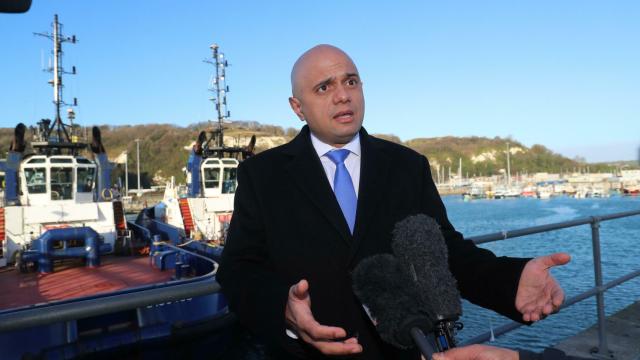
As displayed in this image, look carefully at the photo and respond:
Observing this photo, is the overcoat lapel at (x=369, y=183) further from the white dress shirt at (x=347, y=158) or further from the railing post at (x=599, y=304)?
the railing post at (x=599, y=304)

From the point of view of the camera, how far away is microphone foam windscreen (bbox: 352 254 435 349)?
1.23 m

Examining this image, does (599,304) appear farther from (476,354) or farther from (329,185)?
(476,354)

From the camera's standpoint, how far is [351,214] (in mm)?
1704

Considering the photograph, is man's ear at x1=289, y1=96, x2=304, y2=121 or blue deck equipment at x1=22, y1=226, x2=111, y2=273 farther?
blue deck equipment at x1=22, y1=226, x2=111, y2=273

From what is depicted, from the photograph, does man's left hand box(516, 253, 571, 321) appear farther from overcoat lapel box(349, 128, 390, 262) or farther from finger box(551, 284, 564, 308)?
overcoat lapel box(349, 128, 390, 262)

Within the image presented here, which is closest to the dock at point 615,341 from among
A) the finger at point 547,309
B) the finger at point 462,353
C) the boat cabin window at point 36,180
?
the finger at point 547,309

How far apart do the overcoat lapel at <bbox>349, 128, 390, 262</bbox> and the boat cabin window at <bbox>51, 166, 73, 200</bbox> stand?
46.4 ft

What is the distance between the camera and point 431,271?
1.30 meters

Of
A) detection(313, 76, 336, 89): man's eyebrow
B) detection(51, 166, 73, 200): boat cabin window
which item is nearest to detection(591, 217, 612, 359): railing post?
detection(313, 76, 336, 89): man's eyebrow

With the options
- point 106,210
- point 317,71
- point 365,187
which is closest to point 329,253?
point 365,187

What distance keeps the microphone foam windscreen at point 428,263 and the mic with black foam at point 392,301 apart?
2 cm

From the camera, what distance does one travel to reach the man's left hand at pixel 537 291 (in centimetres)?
139

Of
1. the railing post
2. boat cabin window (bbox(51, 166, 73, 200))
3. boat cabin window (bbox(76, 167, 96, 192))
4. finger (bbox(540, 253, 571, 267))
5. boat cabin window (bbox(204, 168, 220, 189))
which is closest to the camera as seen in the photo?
finger (bbox(540, 253, 571, 267))

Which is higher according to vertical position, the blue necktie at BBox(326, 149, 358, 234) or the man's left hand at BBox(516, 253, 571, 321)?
the blue necktie at BBox(326, 149, 358, 234)
